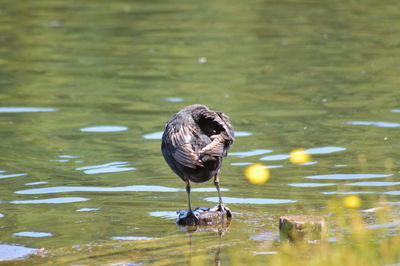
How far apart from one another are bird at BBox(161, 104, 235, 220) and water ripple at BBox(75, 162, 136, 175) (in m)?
2.34

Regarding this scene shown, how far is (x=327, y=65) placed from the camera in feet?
57.7

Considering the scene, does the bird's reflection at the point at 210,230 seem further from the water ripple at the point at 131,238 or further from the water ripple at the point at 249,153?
the water ripple at the point at 249,153

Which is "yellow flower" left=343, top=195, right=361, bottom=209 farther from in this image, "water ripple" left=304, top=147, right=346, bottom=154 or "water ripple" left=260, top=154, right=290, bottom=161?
"water ripple" left=304, top=147, right=346, bottom=154

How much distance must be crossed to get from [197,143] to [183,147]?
0.77ft

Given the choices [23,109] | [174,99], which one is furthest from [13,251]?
[174,99]

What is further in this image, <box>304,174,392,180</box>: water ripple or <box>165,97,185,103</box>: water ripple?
<box>165,97,185,103</box>: water ripple

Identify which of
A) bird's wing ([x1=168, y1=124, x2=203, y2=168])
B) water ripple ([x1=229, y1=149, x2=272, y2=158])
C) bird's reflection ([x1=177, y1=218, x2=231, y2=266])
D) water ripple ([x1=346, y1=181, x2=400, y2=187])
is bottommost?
water ripple ([x1=229, y1=149, x2=272, y2=158])

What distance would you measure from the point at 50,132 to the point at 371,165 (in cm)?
518

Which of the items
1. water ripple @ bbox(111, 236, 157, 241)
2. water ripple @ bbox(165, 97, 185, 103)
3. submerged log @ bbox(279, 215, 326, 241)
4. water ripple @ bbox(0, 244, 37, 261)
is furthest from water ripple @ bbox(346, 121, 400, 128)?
water ripple @ bbox(0, 244, 37, 261)

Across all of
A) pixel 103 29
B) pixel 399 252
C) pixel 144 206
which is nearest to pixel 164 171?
pixel 144 206

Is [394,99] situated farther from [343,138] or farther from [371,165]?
[371,165]

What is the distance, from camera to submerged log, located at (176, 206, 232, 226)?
27.0ft

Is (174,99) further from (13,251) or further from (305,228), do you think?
(305,228)

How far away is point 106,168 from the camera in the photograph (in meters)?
10.9
